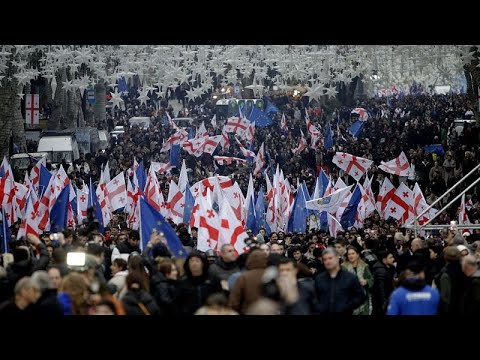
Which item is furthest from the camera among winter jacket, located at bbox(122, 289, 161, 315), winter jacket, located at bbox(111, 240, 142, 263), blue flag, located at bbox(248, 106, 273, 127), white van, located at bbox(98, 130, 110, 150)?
white van, located at bbox(98, 130, 110, 150)

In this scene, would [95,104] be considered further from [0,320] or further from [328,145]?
[0,320]

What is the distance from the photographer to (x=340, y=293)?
13.2 m

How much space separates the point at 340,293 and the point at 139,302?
182cm

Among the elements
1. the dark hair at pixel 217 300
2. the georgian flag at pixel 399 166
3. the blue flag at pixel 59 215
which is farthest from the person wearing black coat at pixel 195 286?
the georgian flag at pixel 399 166

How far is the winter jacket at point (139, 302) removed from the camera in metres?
12.7

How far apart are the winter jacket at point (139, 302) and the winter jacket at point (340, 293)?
1.49 meters

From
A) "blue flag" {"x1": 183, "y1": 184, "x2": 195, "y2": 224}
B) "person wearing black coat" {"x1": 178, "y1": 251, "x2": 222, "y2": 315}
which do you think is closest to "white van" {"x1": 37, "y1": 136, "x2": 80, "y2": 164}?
"blue flag" {"x1": 183, "y1": 184, "x2": 195, "y2": 224}

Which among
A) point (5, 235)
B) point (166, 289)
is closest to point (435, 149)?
point (5, 235)

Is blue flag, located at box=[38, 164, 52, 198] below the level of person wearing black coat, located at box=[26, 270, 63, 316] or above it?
below

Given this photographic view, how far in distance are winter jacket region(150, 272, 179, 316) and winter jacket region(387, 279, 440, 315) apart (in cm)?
215

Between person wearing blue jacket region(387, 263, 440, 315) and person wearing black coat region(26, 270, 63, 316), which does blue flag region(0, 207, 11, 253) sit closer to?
person wearing black coat region(26, 270, 63, 316)

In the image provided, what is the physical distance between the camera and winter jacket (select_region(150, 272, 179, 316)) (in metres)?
13.3

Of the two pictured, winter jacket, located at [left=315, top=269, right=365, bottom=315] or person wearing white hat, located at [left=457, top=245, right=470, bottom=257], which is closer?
winter jacket, located at [left=315, top=269, right=365, bottom=315]

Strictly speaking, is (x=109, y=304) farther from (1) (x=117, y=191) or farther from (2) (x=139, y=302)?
(1) (x=117, y=191)
